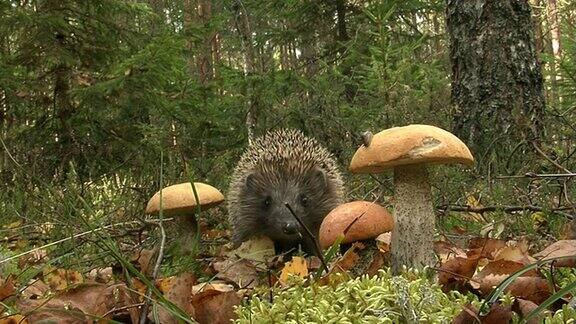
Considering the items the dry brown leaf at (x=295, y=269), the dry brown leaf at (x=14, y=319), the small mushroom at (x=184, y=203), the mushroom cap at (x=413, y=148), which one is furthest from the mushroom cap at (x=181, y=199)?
the dry brown leaf at (x=14, y=319)

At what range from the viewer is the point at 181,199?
182 inches

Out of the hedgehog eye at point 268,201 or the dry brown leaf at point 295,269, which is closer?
the dry brown leaf at point 295,269

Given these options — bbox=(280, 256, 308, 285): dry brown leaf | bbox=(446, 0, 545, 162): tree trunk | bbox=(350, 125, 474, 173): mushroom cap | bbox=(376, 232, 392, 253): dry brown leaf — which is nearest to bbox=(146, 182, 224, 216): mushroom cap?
bbox=(376, 232, 392, 253): dry brown leaf

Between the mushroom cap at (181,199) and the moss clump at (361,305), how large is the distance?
2402mm

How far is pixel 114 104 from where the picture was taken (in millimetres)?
7832

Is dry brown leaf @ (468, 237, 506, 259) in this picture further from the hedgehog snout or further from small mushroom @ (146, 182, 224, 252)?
small mushroom @ (146, 182, 224, 252)

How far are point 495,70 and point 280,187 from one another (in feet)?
9.76

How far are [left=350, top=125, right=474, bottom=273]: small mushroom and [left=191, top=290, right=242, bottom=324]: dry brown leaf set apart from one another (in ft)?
3.12

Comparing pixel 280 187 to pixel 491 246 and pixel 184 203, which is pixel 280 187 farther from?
pixel 491 246

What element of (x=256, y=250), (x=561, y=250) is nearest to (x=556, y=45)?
(x=256, y=250)

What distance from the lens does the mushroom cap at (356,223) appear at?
3.10 metres

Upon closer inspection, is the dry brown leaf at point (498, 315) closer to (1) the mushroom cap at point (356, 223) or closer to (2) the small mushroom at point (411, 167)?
(2) the small mushroom at point (411, 167)

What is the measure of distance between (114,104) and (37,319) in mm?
5933

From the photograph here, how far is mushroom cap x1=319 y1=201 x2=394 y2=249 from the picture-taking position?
10.2 feet
